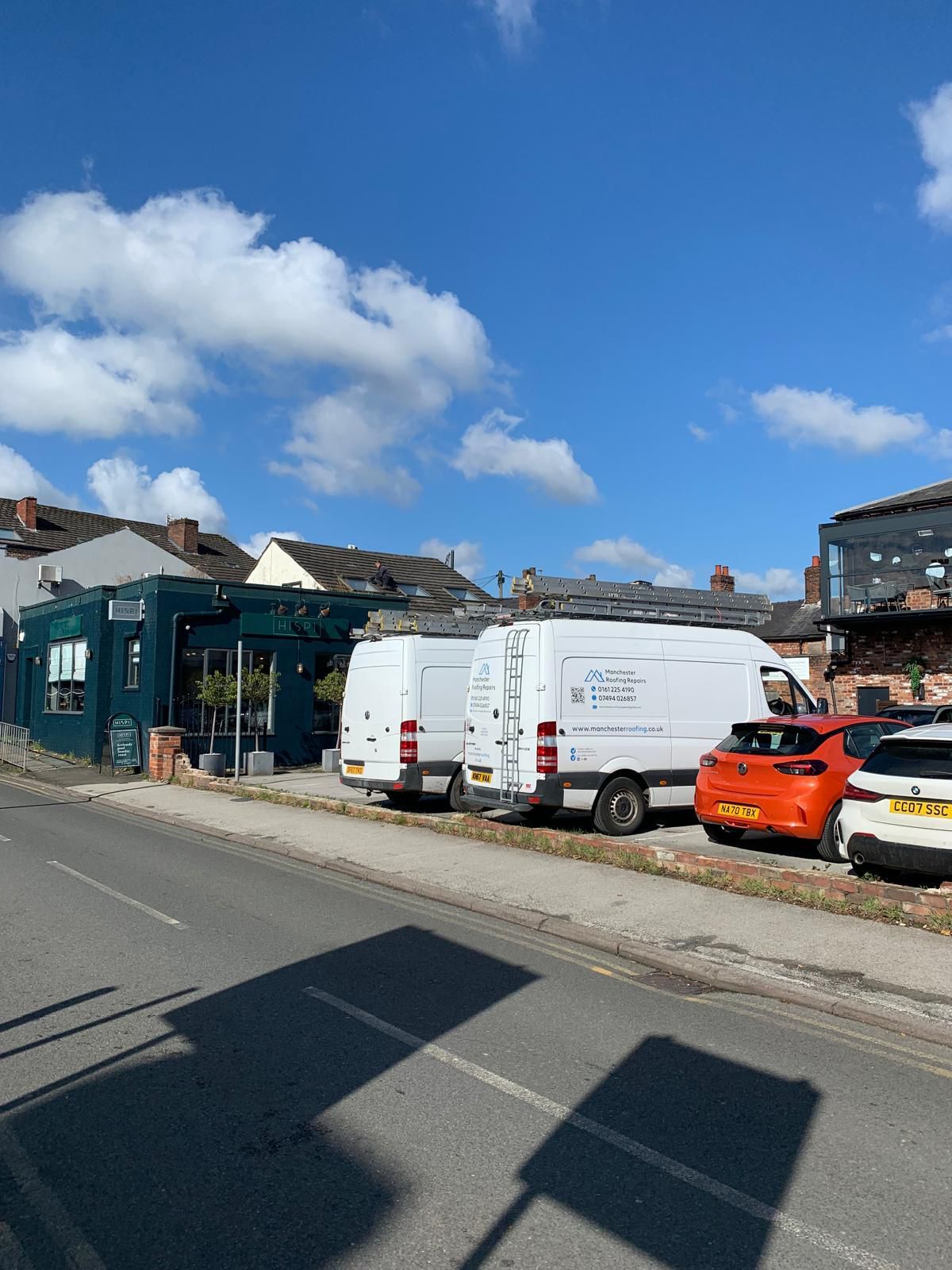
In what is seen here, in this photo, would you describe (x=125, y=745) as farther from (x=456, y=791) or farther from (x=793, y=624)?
(x=793, y=624)

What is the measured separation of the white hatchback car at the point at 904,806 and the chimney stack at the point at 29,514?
125 ft

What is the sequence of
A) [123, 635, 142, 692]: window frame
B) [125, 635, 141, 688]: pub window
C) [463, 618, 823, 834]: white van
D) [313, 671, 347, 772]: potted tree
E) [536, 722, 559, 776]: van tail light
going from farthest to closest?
[125, 635, 141, 688]: pub window < [123, 635, 142, 692]: window frame < [313, 671, 347, 772]: potted tree < [463, 618, 823, 834]: white van < [536, 722, 559, 776]: van tail light

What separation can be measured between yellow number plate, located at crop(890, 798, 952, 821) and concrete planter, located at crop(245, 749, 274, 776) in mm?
15820

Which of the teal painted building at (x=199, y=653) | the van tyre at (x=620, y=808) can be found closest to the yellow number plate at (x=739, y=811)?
the van tyre at (x=620, y=808)

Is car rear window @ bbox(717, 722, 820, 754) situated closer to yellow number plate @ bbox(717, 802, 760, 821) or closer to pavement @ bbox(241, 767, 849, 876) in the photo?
yellow number plate @ bbox(717, 802, 760, 821)

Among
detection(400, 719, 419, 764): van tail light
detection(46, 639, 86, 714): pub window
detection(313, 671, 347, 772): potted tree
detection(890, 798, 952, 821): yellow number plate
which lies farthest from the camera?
detection(46, 639, 86, 714): pub window

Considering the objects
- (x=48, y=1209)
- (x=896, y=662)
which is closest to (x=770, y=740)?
(x=48, y=1209)

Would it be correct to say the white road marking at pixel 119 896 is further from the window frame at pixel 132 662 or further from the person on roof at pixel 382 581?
the person on roof at pixel 382 581

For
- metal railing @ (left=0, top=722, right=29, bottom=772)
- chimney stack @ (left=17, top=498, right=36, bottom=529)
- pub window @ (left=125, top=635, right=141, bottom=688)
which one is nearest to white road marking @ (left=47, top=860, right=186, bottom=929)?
pub window @ (left=125, top=635, right=141, bottom=688)

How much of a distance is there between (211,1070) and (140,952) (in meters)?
2.45

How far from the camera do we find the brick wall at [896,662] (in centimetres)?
2458

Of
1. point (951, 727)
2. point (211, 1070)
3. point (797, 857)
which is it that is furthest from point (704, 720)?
point (211, 1070)

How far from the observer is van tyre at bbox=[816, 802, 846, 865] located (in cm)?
959

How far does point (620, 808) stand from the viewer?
1196 centimetres
